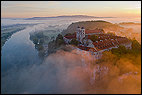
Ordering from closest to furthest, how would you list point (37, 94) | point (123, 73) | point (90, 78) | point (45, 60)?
point (37, 94) → point (123, 73) → point (90, 78) → point (45, 60)

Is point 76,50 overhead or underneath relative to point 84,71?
overhead

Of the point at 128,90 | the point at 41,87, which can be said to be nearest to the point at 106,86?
the point at 128,90

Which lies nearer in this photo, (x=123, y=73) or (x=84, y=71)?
(x=123, y=73)

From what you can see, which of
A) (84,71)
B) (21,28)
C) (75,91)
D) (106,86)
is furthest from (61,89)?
(21,28)

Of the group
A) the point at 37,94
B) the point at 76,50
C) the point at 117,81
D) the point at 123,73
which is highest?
the point at 76,50

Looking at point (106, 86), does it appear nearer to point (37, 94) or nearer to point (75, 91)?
point (75, 91)

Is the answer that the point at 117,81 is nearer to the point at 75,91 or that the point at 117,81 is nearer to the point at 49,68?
the point at 75,91

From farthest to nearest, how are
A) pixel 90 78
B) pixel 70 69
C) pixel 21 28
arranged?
pixel 21 28 < pixel 70 69 < pixel 90 78

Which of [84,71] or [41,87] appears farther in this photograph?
[84,71]

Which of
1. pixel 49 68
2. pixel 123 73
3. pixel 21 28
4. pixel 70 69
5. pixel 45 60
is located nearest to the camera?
pixel 123 73
